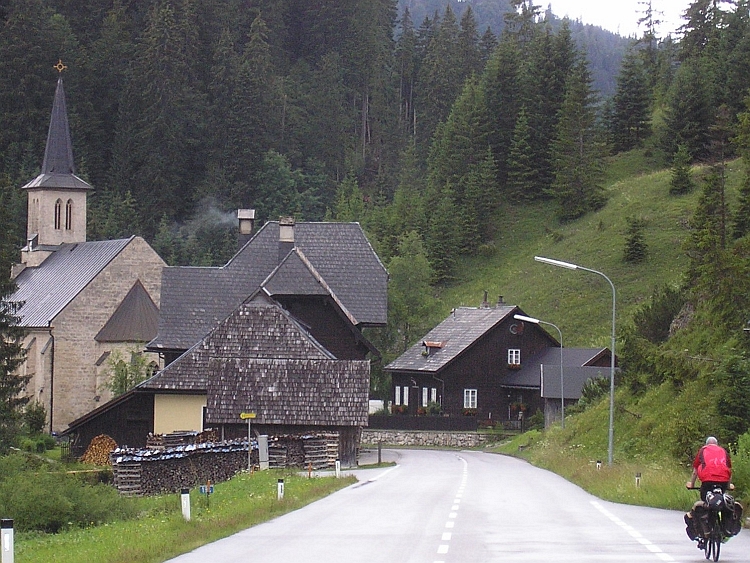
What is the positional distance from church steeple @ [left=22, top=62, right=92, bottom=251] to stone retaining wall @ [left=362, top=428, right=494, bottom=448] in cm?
2715

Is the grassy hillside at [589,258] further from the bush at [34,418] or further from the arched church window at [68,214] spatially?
the bush at [34,418]

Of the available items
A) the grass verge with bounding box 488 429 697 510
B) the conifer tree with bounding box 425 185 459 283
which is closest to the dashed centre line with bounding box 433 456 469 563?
the grass verge with bounding box 488 429 697 510

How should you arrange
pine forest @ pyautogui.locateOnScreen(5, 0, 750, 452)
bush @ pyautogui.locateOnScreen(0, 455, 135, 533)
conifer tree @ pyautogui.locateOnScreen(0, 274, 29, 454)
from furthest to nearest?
pine forest @ pyautogui.locateOnScreen(5, 0, 750, 452) → conifer tree @ pyautogui.locateOnScreen(0, 274, 29, 454) → bush @ pyautogui.locateOnScreen(0, 455, 135, 533)

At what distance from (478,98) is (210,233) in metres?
24.7

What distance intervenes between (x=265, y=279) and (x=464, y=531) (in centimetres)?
3598

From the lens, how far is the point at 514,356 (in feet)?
223

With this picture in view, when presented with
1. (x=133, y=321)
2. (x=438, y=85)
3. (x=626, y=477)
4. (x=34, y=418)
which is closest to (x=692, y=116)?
(x=438, y=85)

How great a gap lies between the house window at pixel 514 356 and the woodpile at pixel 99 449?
27.7 meters

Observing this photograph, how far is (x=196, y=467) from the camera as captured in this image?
31.4 metres

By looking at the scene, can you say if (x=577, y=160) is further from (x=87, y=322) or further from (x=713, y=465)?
(x=713, y=465)

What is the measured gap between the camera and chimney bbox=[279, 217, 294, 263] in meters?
54.2

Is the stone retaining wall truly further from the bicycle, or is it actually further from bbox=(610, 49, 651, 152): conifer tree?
the bicycle

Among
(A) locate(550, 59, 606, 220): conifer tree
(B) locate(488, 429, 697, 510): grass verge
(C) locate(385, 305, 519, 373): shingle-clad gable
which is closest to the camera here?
(B) locate(488, 429, 697, 510): grass verge

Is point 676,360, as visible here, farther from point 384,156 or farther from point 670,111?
point 384,156
